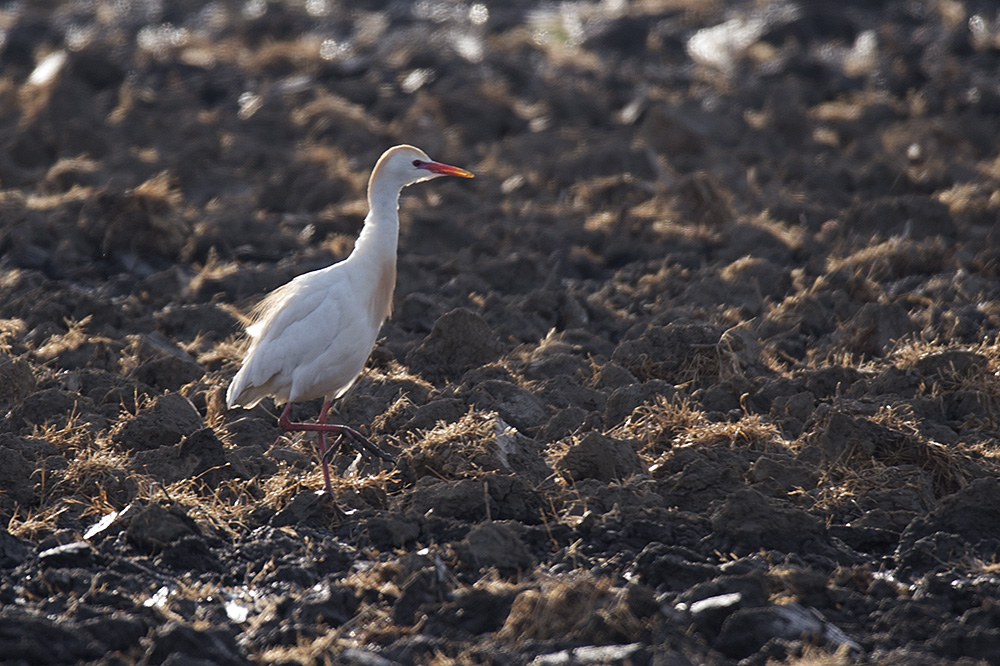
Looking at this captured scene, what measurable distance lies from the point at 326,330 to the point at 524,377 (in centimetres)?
194

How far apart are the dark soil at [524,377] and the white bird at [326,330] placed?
13.9 inches

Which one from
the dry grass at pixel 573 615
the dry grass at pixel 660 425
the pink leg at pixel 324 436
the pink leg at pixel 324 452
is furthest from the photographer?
the dry grass at pixel 660 425

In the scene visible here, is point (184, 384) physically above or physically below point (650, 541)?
below

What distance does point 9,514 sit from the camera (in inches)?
256

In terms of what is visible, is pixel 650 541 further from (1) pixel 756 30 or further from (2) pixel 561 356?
(1) pixel 756 30

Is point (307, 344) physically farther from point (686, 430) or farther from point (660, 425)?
point (686, 430)

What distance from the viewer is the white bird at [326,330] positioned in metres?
7.33

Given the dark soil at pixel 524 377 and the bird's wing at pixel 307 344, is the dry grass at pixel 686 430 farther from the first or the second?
the bird's wing at pixel 307 344

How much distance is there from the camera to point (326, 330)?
7.33 meters

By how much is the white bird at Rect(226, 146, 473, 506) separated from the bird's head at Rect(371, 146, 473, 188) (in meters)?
0.02

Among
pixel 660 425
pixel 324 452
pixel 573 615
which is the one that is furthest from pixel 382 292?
pixel 573 615

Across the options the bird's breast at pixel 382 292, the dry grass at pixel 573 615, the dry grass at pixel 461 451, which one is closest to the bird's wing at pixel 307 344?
the bird's breast at pixel 382 292

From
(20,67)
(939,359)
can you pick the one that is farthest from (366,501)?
(20,67)

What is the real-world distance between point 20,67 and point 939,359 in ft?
58.8
